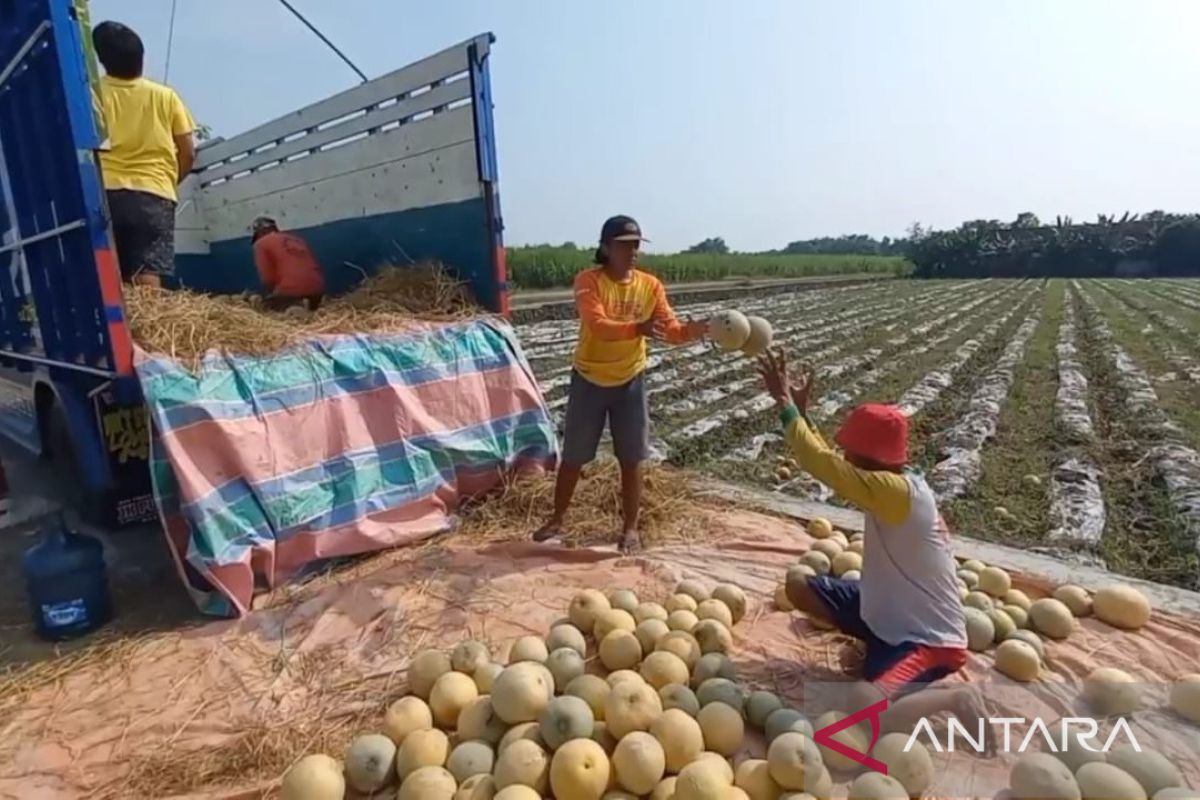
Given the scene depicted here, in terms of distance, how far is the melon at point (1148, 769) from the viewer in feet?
7.12

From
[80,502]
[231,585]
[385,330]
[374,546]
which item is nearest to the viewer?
[231,585]

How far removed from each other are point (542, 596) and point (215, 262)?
565cm

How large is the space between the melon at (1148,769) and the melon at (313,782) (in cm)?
234

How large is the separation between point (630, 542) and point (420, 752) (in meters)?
2.25

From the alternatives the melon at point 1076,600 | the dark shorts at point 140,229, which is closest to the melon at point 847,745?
the melon at point 1076,600

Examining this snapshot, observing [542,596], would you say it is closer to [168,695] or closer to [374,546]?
[374,546]

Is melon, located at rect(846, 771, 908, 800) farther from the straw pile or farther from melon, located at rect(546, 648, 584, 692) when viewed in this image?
the straw pile

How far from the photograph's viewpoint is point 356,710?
2.85 metres

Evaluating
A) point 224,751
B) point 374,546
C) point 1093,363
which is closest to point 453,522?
point 374,546

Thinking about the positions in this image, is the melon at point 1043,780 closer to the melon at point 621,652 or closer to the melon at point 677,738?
the melon at point 677,738

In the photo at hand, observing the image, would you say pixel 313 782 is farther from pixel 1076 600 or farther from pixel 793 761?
pixel 1076 600

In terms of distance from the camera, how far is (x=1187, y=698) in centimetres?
270

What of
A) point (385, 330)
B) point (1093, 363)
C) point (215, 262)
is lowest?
point (1093, 363)

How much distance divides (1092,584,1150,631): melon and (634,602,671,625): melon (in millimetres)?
2025
